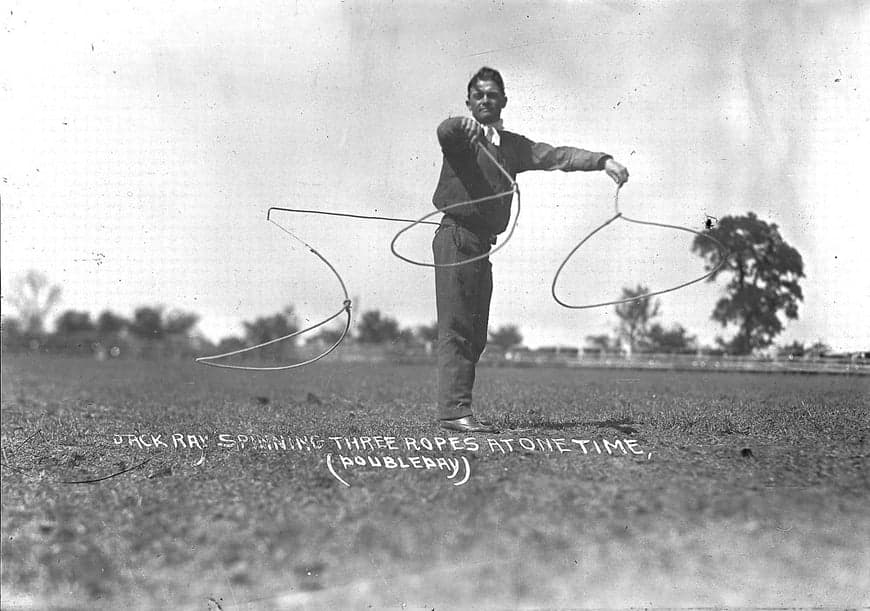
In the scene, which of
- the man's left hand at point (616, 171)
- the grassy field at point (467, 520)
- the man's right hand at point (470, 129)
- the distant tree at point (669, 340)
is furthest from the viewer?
the distant tree at point (669, 340)

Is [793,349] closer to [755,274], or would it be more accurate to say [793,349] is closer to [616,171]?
[755,274]

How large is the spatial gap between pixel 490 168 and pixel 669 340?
176 inches

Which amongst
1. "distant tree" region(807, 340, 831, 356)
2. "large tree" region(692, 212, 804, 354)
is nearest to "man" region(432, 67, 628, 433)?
"large tree" region(692, 212, 804, 354)

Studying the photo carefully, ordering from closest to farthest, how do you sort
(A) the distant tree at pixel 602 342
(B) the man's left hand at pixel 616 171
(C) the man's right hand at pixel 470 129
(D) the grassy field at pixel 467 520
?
(D) the grassy field at pixel 467 520 < (C) the man's right hand at pixel 470 129 < (B) the man's left hand at pixel 616 171 < (A) the distant tree at pixel 602 342

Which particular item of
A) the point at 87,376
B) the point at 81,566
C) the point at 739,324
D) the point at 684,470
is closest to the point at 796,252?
the point at 739,324

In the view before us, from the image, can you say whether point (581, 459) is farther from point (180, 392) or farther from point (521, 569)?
point (180, 392)

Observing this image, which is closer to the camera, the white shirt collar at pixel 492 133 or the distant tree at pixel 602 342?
the white shirt collar at pixel 492 133

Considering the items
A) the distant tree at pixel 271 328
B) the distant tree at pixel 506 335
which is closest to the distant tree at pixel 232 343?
the distant tree at pixel 271 328

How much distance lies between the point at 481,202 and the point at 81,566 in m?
3.25

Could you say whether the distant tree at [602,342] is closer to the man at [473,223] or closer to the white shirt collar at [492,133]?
the man at [473,223]

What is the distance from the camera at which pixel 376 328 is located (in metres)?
7.25

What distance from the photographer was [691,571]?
380cm

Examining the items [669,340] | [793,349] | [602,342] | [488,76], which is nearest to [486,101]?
[488,76]

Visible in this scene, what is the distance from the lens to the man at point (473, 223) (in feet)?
16.0
